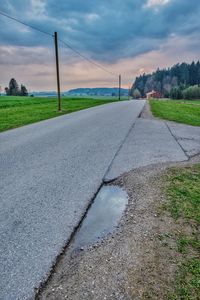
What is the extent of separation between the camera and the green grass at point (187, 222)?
1.97 metres

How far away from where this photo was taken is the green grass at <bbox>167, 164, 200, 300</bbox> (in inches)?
77.4

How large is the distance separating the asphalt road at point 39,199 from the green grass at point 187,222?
1.15m

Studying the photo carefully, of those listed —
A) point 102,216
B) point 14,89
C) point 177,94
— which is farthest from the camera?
point 177,94

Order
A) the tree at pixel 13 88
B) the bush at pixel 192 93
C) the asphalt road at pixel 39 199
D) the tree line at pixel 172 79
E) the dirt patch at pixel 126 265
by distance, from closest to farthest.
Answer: the dirt patch at pixel 126 265
the asphalt road at pixel 39 199
the tree at pixel 13 88
the bush at pixel 192 93
the tree line at pixel 172 79

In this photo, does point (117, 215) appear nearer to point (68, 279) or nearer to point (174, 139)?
point (68, 279)

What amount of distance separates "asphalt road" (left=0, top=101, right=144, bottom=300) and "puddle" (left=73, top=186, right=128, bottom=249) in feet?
0.41

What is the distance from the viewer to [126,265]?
87.3 inches

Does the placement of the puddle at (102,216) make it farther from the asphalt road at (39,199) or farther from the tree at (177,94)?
the tree at (177,94)

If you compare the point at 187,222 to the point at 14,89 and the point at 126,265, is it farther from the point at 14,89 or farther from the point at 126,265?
the point at 14,89

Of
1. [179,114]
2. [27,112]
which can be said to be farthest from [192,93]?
[27,112]

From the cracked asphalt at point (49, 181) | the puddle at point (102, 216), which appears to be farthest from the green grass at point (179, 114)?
the puddle at point (102, 216)

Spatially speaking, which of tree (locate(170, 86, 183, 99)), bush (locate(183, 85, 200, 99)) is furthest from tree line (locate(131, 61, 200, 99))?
bush (locate(183, 85, 200, 99))

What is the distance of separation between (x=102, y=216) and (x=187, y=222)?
1.05 m

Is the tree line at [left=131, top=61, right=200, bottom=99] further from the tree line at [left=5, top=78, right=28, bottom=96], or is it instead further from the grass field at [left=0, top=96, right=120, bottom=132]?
the grass field at [left=0, top=96, right=120, bottom=132]
